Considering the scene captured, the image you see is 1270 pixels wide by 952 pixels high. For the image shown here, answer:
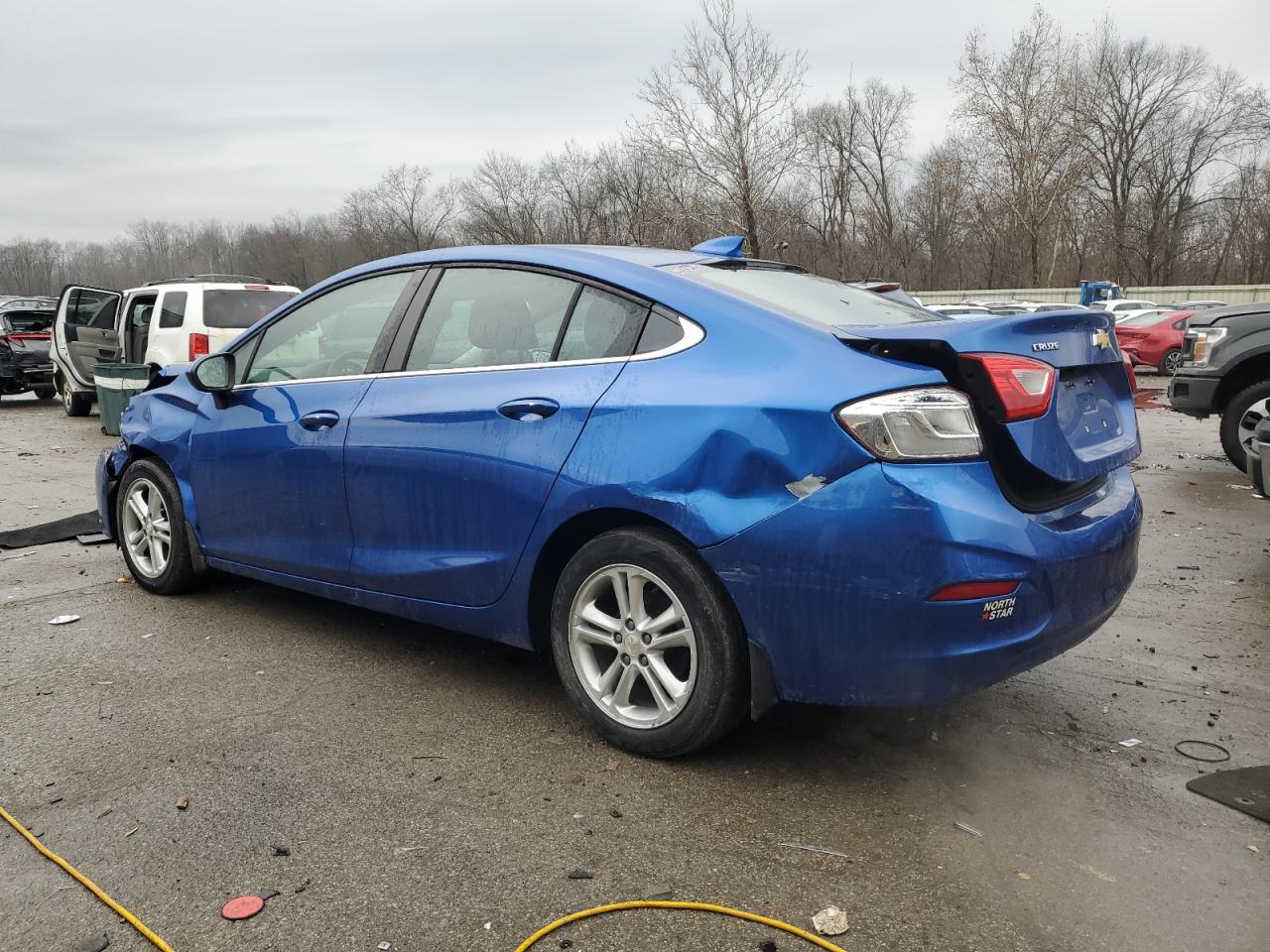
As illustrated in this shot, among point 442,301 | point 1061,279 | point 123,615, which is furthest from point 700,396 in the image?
point 1061,279

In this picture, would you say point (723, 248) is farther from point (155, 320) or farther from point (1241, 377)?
point (155, 320)

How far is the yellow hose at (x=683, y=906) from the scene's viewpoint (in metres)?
2.34

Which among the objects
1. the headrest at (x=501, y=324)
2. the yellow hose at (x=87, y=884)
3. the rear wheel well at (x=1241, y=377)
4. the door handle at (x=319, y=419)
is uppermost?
the headrest at (x=501, y=324)

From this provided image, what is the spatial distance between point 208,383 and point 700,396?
271cm

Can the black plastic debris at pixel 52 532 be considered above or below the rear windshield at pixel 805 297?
below

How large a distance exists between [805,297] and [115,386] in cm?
1241

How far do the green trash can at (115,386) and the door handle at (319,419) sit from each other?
953 centimetres

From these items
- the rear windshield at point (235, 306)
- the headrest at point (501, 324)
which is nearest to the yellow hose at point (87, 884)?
the headrest at point (501, 324)

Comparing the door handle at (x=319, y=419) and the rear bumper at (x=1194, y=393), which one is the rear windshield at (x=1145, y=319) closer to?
the rear bumper at (x=1194, y=393)

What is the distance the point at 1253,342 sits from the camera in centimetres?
848

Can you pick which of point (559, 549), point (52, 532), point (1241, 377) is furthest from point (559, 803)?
point (1241, 377)

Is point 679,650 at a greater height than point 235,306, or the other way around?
point 235,306

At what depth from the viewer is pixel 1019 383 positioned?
290 centimetres

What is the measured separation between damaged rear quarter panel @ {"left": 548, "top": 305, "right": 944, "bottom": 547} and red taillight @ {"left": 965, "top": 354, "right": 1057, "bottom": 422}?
0.16 m
